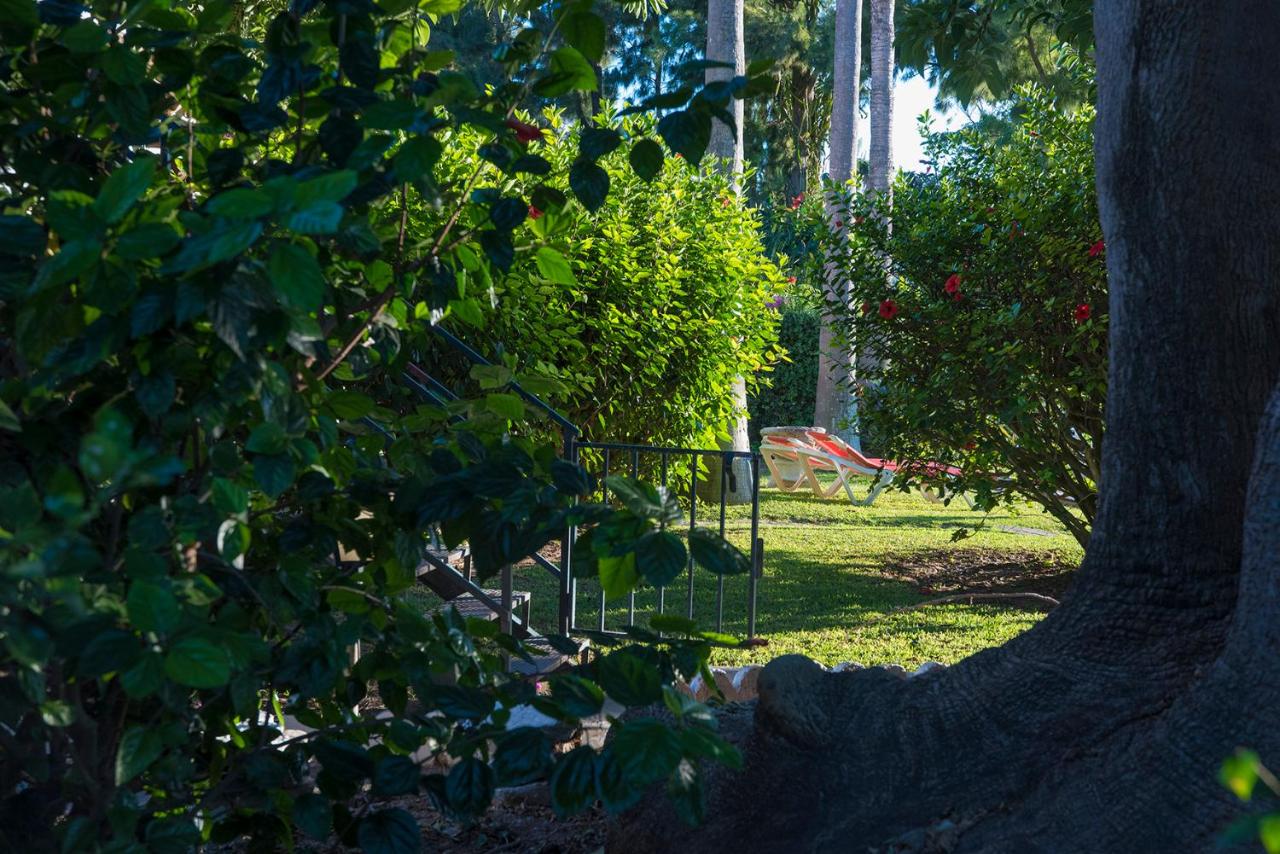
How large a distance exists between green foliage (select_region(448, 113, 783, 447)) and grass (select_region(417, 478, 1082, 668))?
54.9 inches

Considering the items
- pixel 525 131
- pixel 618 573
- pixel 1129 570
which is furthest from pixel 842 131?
pixel 618 573

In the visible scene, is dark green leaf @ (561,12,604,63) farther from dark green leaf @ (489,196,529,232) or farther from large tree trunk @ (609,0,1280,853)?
large tree trunk @ (609,0,1280,853)

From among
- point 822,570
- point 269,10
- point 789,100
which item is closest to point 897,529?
point 822,570

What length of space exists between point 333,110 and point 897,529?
11.3 m

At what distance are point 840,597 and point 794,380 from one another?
14.2m

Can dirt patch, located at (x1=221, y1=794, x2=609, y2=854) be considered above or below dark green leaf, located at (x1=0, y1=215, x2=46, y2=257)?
below

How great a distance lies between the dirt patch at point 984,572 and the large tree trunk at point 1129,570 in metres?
5.85

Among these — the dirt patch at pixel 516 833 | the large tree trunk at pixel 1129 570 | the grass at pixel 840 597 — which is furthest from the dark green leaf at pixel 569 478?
the grass at pixel 840 597

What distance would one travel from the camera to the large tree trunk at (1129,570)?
8.32ft

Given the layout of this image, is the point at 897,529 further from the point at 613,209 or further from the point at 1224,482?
the point at 1224,482

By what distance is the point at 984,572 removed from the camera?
9859mm

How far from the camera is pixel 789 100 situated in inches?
1393

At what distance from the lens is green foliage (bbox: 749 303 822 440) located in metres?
22.2

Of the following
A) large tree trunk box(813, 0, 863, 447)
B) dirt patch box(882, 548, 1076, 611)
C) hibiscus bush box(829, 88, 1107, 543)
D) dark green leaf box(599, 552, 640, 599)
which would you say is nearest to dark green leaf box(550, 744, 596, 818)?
dark green leaf box(599, 552, 640, 599)
